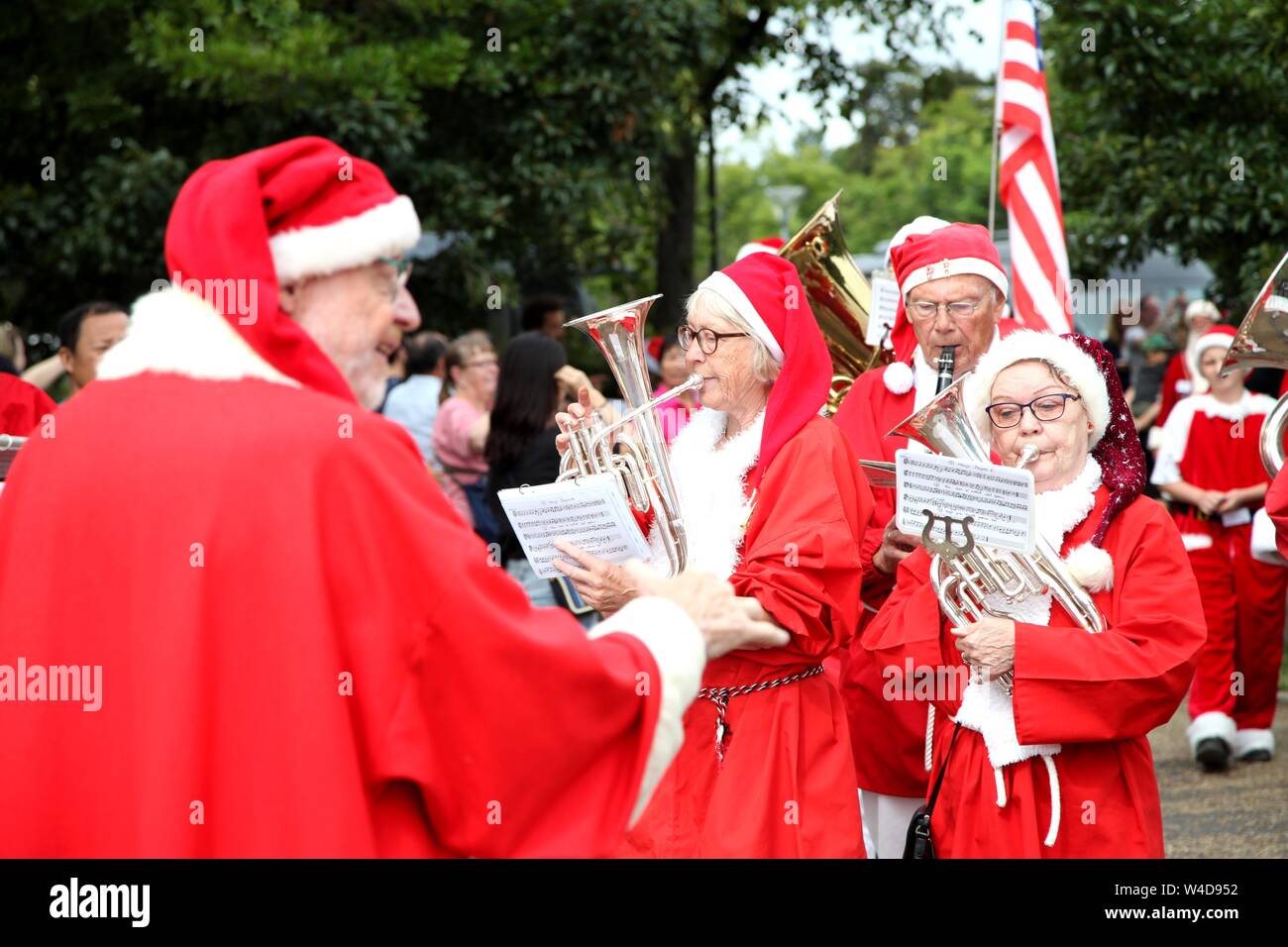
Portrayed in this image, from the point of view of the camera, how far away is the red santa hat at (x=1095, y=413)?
3.80 m

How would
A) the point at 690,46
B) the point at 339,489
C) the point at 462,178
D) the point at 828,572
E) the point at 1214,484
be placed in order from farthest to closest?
1. the point at 690,46
2. the point at 462,178
3. the point at 1214,484
4. the point at 828,572
5. the point at 339,489

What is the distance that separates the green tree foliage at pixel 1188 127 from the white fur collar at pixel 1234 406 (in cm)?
148

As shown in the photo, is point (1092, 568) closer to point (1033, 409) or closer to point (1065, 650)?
point (1065, 650)

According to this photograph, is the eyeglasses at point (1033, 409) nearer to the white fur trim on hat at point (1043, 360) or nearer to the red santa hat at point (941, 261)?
the white fur trim on hat at point (1043, 360)

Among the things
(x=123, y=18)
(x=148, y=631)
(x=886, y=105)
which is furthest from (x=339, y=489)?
(x=886, y=105)

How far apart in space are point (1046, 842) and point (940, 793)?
1.02 ft

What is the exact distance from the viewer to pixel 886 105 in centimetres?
3403

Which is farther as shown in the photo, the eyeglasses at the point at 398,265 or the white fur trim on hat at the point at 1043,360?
the white fur trim on hat at the point at 1043,360

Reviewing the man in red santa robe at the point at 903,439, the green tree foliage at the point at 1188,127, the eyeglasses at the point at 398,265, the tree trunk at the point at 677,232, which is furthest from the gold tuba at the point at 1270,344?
the tree trunk at the point at 677,232

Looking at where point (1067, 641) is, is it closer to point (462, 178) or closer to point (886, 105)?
point (462, 178)

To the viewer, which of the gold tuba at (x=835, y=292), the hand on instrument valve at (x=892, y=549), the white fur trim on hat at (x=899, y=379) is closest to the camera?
the hand on instrument valve at (x=892, y=549)

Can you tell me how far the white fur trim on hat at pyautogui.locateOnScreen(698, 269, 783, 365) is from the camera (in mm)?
4191

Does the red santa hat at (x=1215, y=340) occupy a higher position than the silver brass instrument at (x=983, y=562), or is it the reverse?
the red santa hat at (x=1215, y=340)

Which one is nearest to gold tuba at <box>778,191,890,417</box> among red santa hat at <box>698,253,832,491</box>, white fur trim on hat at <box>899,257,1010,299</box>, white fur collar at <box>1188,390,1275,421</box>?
white fur trim on hat at <box>899,257,1010,299</box>
